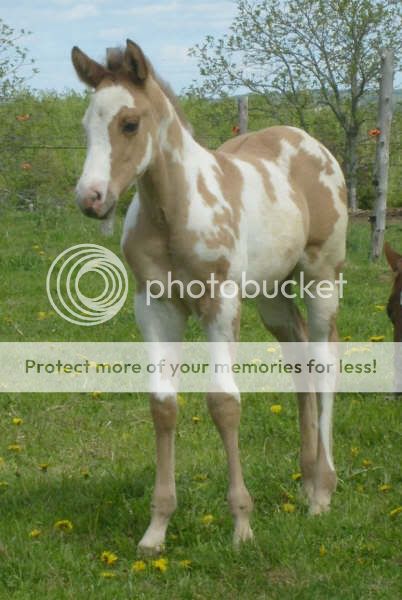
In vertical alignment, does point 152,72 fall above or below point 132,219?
above

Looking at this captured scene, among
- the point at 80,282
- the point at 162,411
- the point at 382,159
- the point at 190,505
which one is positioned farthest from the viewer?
the point at 382,159

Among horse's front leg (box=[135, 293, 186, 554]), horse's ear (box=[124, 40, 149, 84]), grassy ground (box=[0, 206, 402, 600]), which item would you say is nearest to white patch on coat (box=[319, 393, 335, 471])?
grassy ground (box=[0, 206, 402, 600])

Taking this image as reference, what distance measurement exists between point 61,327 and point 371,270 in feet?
13.6

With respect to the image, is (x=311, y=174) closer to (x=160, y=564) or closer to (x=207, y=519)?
(x=207, y=519)

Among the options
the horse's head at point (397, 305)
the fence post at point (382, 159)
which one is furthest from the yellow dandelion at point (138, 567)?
the fence post at point (382, 159)

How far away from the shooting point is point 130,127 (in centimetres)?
355

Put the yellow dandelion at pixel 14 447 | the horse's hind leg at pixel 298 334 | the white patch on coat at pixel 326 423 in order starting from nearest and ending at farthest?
1. the white patch on coat at pixel 326 423
2. the horse's hind leg at pixel 298 334
3. the yellow dandelion at pixel 14 447

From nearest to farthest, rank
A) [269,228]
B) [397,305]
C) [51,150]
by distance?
[269,228], [397,305], [51,150]

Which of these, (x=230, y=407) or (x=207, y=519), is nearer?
(x=230, y=407)

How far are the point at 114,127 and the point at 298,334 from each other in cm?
188

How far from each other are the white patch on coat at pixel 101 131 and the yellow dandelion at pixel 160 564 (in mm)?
1529

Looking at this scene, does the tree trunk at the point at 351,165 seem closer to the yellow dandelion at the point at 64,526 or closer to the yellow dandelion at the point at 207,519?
the yellow dandelion at the point at 207,519

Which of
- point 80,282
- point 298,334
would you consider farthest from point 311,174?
point 80,282

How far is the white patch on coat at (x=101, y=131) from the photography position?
3.39 meters
